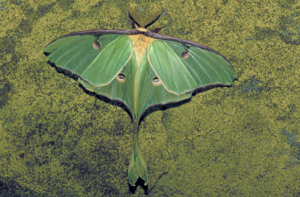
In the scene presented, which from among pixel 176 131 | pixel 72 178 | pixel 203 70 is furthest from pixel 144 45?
pixel 72 178

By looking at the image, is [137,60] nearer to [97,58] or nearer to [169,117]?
[97,58]

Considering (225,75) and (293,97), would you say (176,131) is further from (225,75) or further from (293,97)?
(293,97)

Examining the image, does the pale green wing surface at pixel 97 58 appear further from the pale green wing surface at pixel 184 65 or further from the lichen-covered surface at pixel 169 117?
the lichen-covered surface at pixel 169 117

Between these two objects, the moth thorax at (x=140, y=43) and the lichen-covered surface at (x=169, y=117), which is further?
the lichen-covered surface at (x=169, y=117)

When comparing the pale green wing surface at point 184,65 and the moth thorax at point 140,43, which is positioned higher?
the moth thorax at point 140,43

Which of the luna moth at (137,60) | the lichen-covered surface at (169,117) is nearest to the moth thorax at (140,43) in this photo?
the luna moth at (137,60)

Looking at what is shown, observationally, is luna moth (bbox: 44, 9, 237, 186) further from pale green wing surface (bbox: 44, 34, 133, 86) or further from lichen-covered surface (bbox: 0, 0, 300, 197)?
lichen-covered surface (bbox: 0, 0, 300, 197)

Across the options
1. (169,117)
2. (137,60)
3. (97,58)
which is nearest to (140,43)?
(137,60)
